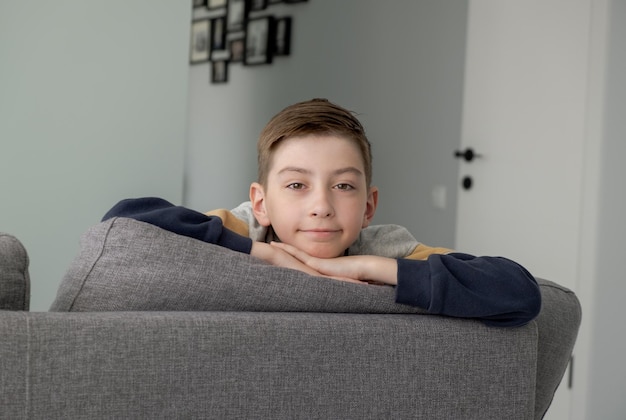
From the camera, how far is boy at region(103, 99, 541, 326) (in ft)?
4.15

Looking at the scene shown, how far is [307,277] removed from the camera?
1.22 meters

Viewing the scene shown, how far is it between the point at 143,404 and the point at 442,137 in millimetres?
3684

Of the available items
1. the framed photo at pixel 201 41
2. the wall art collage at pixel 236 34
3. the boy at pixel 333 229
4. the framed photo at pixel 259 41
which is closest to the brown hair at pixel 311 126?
the boy at pixel 333 229

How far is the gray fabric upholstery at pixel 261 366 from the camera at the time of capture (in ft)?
3.19

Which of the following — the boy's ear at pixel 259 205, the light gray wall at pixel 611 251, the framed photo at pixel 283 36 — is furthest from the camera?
the framed photo at pixel 283 36

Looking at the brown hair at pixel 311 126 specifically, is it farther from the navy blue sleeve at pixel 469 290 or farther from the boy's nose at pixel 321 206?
the navy blue sleeve at pixel 469 290

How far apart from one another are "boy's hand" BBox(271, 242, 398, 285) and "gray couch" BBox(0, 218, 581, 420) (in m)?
0.07

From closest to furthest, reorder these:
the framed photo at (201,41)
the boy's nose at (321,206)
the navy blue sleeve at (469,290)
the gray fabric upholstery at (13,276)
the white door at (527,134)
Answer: the gray fabric upholstery at (13,276)
the navy blue sleeve at (469,290)
the boy's nose at (321,206)
the white door at (527,134)
the framed photo at (201,41)

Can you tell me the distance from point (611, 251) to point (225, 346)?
2749 millimetres

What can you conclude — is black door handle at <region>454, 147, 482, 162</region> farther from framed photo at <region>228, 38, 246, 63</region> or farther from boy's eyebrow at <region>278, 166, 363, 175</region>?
boy's eyebrow at <region>278, 166, 363, 175</region>

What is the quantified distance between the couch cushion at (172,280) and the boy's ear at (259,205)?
18.7 inches

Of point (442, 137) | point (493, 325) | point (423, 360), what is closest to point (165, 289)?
point (423, 360)

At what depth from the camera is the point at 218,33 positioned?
653 cm

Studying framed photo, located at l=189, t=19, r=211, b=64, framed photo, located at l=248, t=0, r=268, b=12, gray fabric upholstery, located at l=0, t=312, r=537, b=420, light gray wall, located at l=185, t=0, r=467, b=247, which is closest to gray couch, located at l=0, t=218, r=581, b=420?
gray fabric upholstery, located at l=0, t=312, r=537, b=420
